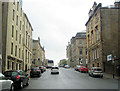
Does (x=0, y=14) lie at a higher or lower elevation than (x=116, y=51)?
higher

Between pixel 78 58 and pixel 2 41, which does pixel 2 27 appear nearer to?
pixel 2 41

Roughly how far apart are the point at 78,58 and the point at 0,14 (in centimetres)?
5737

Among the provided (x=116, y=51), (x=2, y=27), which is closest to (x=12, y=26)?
(x=2, y=27)

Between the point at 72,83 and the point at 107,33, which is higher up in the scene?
the point at 107,33

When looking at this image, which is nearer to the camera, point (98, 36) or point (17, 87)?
point (17, 87)

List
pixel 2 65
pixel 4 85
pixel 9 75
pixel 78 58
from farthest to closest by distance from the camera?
pixel 78 58
pixel 2 65
pixel 9 75
pixel 4 85

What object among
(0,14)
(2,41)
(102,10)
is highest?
(102,10)

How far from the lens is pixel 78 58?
8100 cm

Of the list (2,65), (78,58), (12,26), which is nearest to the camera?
(2,65)

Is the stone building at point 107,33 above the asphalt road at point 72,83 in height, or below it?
above

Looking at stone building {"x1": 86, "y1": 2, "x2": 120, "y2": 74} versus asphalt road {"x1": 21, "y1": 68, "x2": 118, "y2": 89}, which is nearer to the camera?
asphalt road {"x1": 21, "y1": 68, "x2": 118, "y2": 89}

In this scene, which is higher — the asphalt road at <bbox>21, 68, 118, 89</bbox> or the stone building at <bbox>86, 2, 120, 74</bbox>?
the stone building at <bbox>86, 2, 120, 74</bbox>

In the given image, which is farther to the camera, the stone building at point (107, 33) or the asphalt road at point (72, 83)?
the stone building at point (107, 33)

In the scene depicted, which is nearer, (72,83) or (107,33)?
(72,83)
